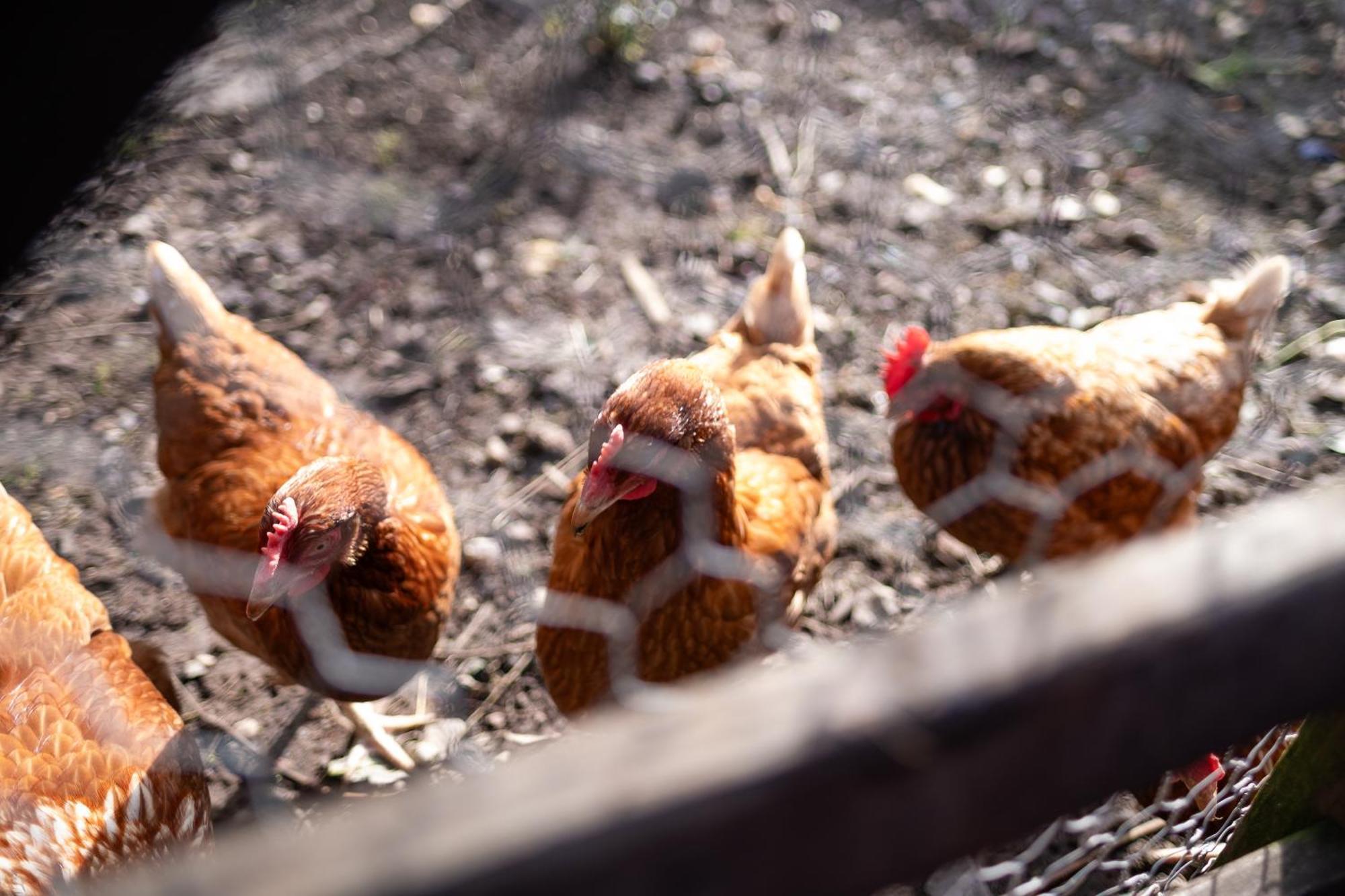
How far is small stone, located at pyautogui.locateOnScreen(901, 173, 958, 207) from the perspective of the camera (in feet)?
6.68

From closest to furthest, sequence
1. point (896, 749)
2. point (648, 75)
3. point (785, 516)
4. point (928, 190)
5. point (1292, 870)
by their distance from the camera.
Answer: point (896, 749), point (1292, 870), point (785, 516), point (928, 190), point (648, 75)

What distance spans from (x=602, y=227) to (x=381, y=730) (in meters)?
1.12

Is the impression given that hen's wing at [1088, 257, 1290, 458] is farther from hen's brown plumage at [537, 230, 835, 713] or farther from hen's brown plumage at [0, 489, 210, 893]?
hen's brown plumage at [0, 489, 210, 893]

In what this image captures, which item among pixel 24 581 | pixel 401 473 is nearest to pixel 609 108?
pixel 401 473

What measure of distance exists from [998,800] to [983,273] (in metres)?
1.70

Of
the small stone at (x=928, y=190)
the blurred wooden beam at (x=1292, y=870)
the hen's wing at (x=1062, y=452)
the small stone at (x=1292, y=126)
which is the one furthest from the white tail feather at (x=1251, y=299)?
the small stone at (x=1292, y=126)

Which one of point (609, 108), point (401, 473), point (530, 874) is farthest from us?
point (609, 108)

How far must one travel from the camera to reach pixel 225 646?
1490 mm

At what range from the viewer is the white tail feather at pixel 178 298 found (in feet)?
4.32

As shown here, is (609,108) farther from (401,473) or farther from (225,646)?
(225,646)

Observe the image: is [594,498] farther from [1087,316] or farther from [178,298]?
[1087,316]

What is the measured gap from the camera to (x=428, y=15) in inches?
90.4

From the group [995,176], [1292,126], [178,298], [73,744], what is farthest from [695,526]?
[1292,126]

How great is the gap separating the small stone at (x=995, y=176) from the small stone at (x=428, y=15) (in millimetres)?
1333
